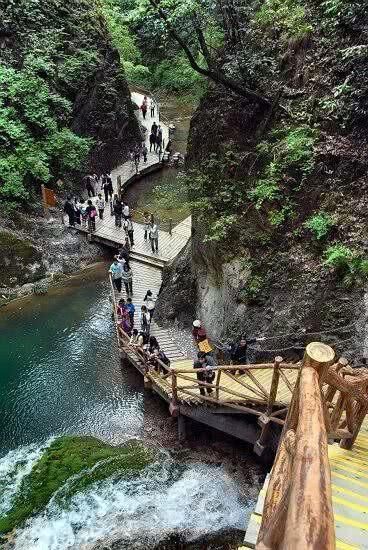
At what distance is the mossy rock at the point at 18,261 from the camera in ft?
66.5

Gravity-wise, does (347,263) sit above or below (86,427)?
above

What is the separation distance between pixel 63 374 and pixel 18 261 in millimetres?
7149

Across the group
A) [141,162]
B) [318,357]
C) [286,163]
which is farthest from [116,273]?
[318,357]

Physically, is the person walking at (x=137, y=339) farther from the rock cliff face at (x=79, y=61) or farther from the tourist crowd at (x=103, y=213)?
the rock cliff face at (x=79, y=61)

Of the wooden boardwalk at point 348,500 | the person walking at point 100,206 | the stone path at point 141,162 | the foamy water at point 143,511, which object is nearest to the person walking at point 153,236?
the person walking at point 100,206

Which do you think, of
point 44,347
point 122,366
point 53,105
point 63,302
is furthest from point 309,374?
point 53,105

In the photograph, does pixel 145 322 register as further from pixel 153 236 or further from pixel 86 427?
pixel 153 236

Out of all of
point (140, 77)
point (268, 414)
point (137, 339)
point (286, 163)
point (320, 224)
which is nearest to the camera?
point (268, 414)

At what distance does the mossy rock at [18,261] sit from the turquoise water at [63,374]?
1378mm

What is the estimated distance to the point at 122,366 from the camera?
16281 mm

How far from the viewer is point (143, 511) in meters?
11.3

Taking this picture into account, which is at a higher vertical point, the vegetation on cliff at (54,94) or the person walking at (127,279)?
the vegetation on cliff at (54,94)

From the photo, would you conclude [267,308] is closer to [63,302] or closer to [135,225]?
[63,302]

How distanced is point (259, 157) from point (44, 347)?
33.2ft
